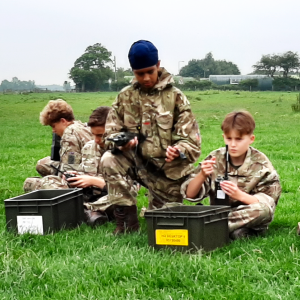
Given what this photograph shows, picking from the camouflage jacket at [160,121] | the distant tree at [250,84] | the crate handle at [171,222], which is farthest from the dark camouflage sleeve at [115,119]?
the distant tree at [250,84]

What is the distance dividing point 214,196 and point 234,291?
1.71 metres

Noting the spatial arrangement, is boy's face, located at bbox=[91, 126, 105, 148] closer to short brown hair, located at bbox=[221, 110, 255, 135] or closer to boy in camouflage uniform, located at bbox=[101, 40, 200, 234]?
boy in camouflage uniform, located at bbox=[101, 40, 200, 234]

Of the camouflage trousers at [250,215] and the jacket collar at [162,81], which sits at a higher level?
the jacket collar at [162,81]

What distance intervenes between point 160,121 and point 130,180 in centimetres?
66

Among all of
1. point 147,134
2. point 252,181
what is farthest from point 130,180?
point 252,181

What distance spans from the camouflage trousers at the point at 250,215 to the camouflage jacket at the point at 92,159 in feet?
6.23

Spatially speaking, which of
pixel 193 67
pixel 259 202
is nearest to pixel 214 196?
pixel 259 202

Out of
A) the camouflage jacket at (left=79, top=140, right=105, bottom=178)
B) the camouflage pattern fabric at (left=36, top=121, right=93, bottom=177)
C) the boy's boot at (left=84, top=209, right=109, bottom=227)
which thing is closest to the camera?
the boy's boot at (left=84, top=209, right=109, bottom=227)

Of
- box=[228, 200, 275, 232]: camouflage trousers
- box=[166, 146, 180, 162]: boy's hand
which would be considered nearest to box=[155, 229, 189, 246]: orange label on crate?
box=[228, 200, 275, 232]: camouflage trousers

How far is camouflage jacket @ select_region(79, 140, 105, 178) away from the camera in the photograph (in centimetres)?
629

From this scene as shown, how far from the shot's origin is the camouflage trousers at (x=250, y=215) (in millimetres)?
4871

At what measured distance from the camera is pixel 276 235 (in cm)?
495

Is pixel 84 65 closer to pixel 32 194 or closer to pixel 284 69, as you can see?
pixel 284 69

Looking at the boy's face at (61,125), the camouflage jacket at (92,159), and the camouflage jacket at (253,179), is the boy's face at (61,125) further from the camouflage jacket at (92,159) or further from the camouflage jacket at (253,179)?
the camouflage jacket at (253,179)
